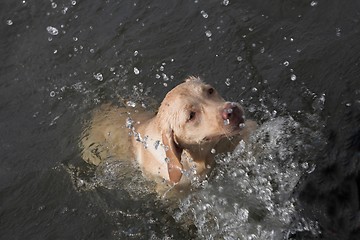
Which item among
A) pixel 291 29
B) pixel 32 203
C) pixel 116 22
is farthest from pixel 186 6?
pixel 32 203

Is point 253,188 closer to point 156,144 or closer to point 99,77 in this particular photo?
point 156,144

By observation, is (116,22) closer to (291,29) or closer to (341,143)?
(291,29)

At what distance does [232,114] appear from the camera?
17.6 ft

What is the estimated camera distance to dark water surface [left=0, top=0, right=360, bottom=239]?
18.7 feet

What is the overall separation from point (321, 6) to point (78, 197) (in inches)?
148

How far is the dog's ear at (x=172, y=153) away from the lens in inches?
223

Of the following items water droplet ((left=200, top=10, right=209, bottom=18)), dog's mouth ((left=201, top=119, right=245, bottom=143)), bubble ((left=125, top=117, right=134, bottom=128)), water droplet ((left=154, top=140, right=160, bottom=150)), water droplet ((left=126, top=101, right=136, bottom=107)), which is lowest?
water droplet ((left=126, top=101, right=136, bottom=107))

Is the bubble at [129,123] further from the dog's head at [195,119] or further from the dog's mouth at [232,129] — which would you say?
the dog's mouth at [232,129]

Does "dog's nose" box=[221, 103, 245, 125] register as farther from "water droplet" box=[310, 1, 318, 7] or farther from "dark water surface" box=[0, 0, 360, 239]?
"water droplet" box=[310, 1, 318, 7]

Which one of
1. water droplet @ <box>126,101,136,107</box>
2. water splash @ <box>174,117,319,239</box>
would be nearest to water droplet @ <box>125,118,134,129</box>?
water droplet @ <box>126,101,136,107</box>

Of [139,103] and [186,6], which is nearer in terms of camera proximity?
[139,103]

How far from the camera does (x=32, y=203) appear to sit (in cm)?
671

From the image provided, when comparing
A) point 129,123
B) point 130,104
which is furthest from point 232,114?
point 130,104

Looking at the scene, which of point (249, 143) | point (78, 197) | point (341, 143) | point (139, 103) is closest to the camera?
point (341, 143)
